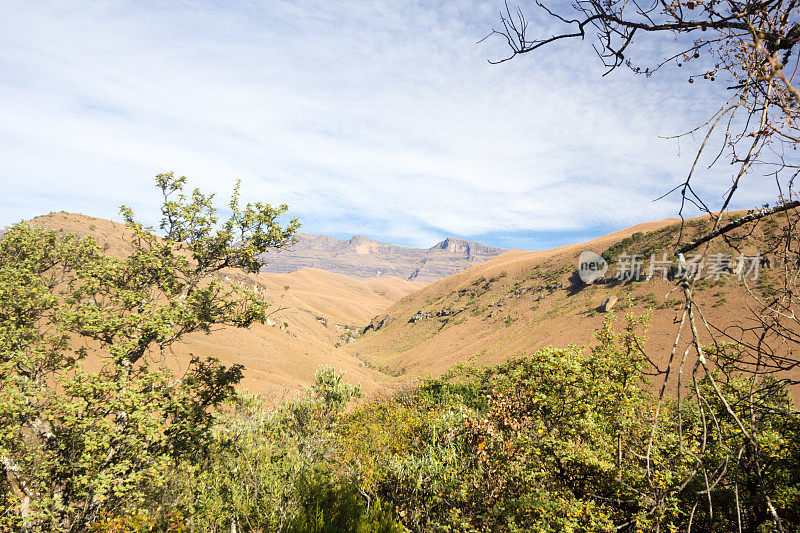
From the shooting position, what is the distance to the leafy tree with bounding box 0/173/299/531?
297 inches

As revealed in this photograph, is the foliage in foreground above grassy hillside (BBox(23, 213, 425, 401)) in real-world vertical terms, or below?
above

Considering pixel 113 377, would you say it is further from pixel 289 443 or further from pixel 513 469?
pixel 513 469

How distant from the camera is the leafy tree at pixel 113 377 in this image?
755 cm

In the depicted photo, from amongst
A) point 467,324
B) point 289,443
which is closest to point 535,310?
point 467,324

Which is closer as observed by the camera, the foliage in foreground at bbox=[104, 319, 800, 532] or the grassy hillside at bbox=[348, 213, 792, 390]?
the foliage in foreground at bbox=[104, 319, 800, 532]

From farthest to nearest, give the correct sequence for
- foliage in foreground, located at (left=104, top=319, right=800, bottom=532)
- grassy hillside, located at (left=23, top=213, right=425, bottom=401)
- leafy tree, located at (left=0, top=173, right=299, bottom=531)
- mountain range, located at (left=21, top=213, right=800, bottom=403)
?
mountain range, located at (left=21, top=213, right=800, bottom=403) → grassy hillside, located at (left=23, top=213, right=425, bottom=401) → leafy tree, located at (left=0, top=173, right=299, bottom=531) → foliage in foreground, located at (left=104, top=319, right=800, bottom=532)

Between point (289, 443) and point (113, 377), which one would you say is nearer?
point (113, 377)

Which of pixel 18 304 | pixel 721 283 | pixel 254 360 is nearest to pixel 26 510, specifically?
pixel 18 304

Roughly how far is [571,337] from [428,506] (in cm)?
3387

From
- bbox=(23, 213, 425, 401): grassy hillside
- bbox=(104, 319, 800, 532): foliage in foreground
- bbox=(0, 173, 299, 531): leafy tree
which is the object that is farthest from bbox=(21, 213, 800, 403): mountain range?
bbox=(104, 319, 800, 532): foliage in foreground

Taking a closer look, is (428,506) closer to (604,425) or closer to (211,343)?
(604,425)

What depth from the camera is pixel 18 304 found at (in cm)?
928

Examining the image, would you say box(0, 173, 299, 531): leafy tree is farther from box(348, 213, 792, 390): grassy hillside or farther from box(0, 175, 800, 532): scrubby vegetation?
box(348, 213, 792, 390): grassy hillside

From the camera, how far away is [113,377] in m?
8.44
